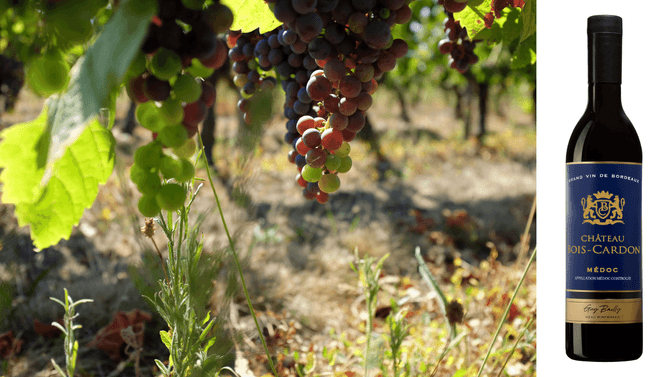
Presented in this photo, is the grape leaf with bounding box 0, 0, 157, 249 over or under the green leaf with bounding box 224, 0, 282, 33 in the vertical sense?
under

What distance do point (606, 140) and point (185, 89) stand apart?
88 centimetres

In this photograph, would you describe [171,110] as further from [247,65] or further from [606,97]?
[606,97]

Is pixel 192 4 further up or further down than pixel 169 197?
further up

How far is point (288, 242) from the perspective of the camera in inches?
120

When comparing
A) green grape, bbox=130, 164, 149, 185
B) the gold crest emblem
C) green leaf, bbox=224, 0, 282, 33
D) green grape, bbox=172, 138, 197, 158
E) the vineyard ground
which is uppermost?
green leaf, bbox=224, 0, 282, 33

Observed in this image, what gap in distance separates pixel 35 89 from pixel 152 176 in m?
0.13

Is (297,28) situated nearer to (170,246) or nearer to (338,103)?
(338,103)

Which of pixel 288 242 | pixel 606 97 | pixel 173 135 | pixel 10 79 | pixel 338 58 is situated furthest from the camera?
pixel 10 79

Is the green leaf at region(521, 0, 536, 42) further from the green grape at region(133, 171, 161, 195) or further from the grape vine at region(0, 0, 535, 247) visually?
the green grape at region(133, 171, 161, 195)

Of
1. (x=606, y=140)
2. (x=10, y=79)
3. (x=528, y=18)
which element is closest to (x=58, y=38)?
(x=528, y=18)

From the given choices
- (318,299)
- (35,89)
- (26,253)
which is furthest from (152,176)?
(26,253)

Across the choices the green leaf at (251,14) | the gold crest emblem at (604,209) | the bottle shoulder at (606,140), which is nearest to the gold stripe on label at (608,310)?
the gold crest emblem at (604,209)

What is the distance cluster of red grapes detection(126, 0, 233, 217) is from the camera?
1.28 feet

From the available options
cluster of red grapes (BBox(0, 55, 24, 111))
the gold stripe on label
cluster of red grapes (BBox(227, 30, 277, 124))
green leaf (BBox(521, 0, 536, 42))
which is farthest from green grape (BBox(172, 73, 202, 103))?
cluster of red grapes (BBox(0, 55, 24, 111))
